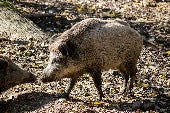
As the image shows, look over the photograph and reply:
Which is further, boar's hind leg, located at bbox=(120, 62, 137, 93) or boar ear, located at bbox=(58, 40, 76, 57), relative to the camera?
boar's hind leg, located at bbox=(120, 62, 137, 93)

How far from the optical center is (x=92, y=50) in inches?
297

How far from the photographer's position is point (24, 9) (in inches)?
583

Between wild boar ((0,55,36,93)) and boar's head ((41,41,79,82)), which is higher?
boar's head ((41,41,79,82))

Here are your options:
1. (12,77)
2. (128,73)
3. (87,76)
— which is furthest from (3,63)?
(128,73)

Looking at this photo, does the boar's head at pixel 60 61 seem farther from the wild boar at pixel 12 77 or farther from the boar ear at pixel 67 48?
the wild boar at pixel 12 77

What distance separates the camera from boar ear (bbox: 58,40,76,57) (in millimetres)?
7145

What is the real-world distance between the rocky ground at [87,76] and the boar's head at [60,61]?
0.46 meters

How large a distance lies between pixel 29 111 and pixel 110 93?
2.14 m

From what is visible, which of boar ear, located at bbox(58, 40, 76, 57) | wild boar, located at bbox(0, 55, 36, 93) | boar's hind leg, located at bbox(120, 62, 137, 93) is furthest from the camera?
boar's hind leg, located at bbox(120, 62, 137, 93)

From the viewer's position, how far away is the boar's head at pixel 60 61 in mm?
7152

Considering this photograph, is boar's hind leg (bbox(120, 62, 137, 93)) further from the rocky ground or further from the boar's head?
the boar's head

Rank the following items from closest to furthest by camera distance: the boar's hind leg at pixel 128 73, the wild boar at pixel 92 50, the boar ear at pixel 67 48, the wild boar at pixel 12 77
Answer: the boar ear at pixel 67 48 → the wild boar at pixel 92 50 → the wild boar at pixel 12 77 → the boar's hind leg at pixel 128 73

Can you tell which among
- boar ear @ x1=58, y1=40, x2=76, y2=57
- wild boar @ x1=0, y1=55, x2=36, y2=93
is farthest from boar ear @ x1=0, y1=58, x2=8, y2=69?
boar ear @ x1=58, y1=40, x2=76, y2=57

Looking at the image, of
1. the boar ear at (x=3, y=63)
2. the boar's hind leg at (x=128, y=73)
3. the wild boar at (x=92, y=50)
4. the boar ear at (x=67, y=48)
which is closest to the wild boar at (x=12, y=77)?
the boar ear at (x=3, y=63)
